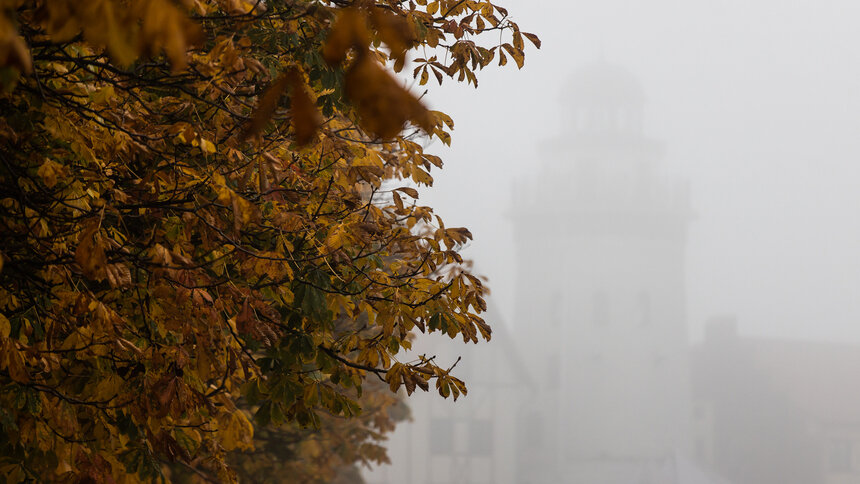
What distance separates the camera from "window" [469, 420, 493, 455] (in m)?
43.0

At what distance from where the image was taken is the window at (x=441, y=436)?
1694 inches

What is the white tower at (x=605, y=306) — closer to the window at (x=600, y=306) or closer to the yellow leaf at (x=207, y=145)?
the window at (x=600, y=306)

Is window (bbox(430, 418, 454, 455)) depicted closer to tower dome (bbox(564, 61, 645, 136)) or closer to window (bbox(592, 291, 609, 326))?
window (bbox(592, 291, 609, 326))

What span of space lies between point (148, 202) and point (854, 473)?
5022 cm

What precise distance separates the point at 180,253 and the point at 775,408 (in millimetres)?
56234

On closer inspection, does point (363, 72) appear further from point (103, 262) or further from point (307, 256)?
point (307, 256)

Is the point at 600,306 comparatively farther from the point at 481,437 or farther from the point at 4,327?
the point at 4,327

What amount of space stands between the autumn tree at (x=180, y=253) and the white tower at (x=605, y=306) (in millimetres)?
49877

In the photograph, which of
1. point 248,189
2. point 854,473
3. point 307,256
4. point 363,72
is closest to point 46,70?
point 248,189

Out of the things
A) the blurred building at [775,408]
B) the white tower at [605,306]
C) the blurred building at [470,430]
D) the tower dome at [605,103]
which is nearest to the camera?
the blurred building at [470,430]

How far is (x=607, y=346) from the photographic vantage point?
2142 inches

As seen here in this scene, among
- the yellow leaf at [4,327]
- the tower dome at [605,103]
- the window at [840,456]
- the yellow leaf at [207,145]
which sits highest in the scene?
the tower dome at [605,103]

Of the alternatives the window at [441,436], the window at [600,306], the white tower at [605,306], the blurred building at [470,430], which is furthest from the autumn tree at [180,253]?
the window at [600,306]

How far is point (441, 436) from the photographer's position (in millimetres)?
43281
